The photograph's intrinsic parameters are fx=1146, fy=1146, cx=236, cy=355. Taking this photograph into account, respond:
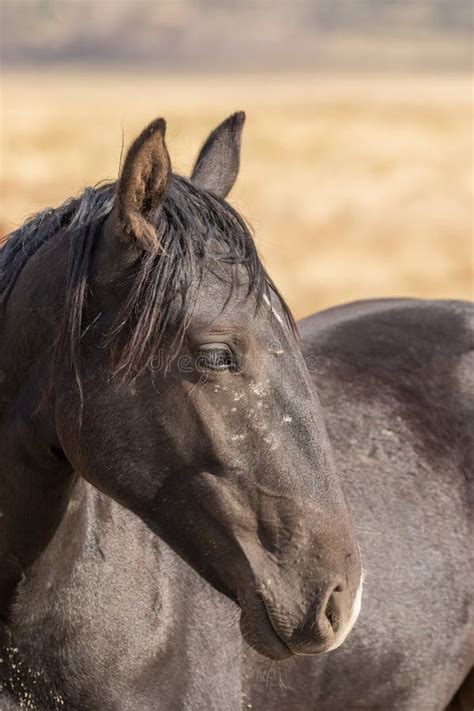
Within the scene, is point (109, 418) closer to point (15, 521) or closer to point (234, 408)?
point (234, 408)

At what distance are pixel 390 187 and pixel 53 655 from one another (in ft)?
71.3

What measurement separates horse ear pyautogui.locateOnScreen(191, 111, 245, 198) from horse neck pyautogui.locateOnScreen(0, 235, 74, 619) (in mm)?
582

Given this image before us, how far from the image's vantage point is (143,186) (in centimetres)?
280

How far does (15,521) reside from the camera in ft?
10.6

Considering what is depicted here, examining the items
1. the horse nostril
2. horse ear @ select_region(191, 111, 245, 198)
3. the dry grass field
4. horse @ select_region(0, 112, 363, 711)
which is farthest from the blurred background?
the horse nostril

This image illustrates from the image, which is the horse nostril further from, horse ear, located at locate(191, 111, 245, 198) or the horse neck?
A: horse ear, located at locate(191, 111, 245, 198)

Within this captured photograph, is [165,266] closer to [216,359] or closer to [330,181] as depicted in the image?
[216,359]

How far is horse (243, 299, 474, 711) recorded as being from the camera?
3977 millimetres

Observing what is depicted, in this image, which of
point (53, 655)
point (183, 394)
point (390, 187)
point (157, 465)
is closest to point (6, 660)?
point (53, 655)

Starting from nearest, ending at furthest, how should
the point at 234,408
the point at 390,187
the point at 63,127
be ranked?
the point at 234,408
the point at 390,187
the point at 63,127

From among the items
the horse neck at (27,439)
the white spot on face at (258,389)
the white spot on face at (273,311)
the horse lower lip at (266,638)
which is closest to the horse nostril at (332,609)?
the horse lower lip at (266,638)

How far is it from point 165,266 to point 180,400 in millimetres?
335

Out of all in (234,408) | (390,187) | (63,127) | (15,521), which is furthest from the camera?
(63,127)

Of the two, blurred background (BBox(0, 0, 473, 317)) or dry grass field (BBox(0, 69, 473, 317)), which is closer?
blurred background (BBox(0, 0, 473, 317))
